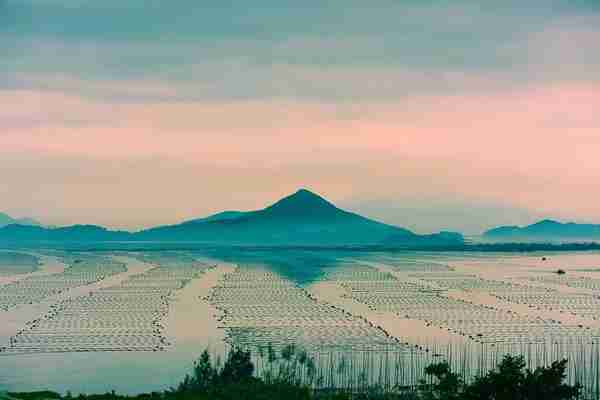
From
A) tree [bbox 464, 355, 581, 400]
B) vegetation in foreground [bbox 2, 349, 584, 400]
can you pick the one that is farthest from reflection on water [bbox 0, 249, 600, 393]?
tree [bbox 464, 355, 581, 400]

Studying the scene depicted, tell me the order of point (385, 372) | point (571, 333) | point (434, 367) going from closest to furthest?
point (434, 367) → point (385, 372) → point (571, 333)

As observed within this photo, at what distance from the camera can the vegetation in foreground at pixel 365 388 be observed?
19781 mm

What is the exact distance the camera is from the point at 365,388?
79.0 ft

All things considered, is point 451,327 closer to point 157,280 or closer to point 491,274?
point 157,280

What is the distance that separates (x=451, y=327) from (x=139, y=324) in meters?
14.3

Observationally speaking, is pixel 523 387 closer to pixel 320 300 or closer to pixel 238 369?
pixel 238 369

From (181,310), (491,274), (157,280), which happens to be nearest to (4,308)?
(181,310)

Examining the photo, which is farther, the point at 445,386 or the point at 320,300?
the point at 320,300

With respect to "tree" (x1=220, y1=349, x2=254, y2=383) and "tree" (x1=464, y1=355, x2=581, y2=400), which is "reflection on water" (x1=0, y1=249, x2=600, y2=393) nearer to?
"tree" (x1=220, y1=349, x2=254, y2=383)

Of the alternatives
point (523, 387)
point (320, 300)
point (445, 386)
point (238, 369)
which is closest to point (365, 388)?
point (445, 386)

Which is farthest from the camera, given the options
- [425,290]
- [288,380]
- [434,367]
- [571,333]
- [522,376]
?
[425,290]

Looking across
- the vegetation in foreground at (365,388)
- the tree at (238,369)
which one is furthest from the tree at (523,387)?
the tree at (238,369)

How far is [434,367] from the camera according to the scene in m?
23.1

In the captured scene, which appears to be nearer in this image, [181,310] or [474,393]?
[474,393]
